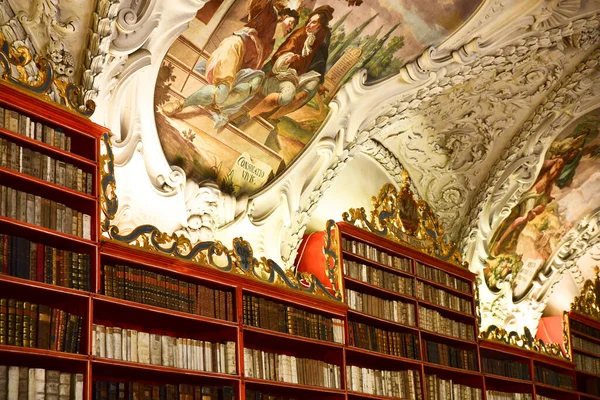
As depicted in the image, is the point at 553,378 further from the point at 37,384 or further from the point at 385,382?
the point at 37,384

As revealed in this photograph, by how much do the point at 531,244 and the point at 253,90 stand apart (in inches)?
280

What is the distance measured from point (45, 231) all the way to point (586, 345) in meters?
11.3

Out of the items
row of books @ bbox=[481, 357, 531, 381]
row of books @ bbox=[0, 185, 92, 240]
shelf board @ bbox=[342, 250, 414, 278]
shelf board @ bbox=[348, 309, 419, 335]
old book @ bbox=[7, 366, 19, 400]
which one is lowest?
old book @ bbox=[7, 366, 19, 400]

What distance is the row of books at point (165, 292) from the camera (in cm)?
734

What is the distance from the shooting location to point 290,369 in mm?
8844

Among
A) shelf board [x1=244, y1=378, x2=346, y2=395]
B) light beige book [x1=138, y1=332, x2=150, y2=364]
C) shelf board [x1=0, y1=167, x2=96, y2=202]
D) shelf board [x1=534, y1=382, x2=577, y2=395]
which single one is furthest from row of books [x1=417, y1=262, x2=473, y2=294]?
shelf board [x1=0, y1=167, x2=96, y2=202]

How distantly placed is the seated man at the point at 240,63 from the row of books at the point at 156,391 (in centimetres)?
255

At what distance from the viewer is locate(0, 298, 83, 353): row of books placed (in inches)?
247

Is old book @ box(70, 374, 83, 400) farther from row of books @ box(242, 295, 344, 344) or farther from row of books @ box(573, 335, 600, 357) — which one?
row of books @ box(573, 335, 600, 357)

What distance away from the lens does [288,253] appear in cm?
995

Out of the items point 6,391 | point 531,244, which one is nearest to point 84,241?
point 6,391

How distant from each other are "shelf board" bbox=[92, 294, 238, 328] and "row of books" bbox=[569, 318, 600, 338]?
8702 mm

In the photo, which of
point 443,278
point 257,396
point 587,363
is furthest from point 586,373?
point 257,396

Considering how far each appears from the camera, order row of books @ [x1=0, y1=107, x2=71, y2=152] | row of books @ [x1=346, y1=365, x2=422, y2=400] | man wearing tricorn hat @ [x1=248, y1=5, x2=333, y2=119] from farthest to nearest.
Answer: row of books @ [x1=346, y1=365, x2=422, y2=400]
man wearing tricorn hat @ [x1=248, y1=5, x2=333, y2=119]
row of books @ [x1=0, y1=107, x2=71, y2=152]
